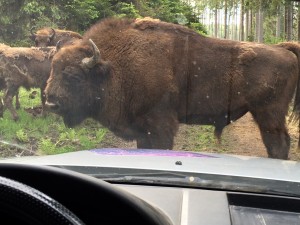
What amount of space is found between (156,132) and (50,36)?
2.84 meters

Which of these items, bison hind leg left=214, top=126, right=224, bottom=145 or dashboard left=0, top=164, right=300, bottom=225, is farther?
bison hind leg left=214, top=126, right=224, bottom=145

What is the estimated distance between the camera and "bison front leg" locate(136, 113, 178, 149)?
6.81 metres

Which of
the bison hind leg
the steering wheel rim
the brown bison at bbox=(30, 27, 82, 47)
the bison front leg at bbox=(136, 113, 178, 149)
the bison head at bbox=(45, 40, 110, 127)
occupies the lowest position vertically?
the bison hind leg

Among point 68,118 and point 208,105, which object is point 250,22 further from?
point 68,118

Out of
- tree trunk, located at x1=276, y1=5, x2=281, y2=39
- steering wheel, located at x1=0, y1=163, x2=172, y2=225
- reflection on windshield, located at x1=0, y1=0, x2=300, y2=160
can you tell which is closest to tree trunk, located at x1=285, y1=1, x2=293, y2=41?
tree trunk, located at x1=276, y1=5, x2=281, y2=39

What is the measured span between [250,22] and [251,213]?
8872 mm

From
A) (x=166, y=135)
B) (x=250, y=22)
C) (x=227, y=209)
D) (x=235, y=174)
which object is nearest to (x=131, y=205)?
(x=227, y=209)

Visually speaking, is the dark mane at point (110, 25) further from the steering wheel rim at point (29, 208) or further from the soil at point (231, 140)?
the steering wheel rim at point (29, 208)

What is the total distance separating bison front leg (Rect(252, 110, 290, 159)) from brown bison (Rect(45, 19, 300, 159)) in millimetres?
13

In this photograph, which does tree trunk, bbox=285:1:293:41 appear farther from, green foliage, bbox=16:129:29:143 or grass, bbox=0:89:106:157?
green foliage, bbox=16:129:29:143

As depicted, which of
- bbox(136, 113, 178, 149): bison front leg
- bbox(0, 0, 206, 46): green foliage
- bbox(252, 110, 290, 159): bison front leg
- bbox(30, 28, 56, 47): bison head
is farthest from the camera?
bbox(0, 0, 206, 46): green foliage

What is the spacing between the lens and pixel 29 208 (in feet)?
3.50

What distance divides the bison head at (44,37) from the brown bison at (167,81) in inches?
58.9

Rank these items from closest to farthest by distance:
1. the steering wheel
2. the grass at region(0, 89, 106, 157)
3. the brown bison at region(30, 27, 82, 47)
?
the steering wheel < the grass at region(0, 89, 106, 157) < the brown bison at region(30, 27, 82, 47)
